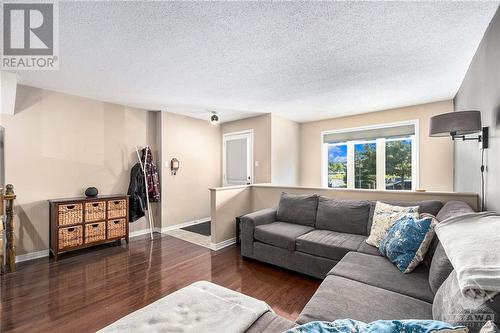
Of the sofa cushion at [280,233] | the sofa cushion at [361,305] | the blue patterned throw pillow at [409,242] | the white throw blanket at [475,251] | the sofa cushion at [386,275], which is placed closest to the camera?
the white throw blanket at [475,251]

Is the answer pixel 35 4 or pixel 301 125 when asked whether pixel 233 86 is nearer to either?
pixel 35 4

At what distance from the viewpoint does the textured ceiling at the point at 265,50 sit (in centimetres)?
169

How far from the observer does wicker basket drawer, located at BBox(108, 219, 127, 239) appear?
361 cm

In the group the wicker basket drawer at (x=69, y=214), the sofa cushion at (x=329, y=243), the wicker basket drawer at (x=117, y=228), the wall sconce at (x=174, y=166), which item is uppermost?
the wall sconce at (x=174, y=166)

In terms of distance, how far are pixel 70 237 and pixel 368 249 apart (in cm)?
381

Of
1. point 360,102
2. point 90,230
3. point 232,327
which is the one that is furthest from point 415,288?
point 90,230

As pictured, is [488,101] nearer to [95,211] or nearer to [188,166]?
[188,166]

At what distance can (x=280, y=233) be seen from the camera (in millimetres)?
2832

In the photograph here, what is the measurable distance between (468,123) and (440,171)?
8.64ft

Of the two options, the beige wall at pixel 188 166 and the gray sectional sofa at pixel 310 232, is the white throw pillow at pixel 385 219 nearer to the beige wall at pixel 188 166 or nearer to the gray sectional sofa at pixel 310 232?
the gray sectional sofa at pixel 310 232

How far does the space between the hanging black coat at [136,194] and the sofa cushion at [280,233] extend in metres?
2.31

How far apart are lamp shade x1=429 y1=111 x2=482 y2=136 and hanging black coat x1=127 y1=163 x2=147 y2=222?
428cm

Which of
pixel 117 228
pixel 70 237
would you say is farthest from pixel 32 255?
pixel 117 228

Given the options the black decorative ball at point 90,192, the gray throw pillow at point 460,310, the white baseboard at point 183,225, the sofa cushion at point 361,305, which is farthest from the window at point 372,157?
the black decorative ball at point 90,192
